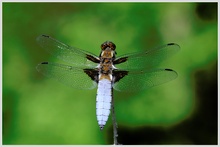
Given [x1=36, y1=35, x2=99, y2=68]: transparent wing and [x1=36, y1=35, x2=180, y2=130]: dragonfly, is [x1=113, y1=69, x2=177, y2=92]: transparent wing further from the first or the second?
[x1=36, y1=35, x2=99, y2=68]: transparent wing

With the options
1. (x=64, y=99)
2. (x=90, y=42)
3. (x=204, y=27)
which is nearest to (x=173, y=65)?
(x=204, y=27)

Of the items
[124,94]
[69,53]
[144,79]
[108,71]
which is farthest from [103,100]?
[124,94]

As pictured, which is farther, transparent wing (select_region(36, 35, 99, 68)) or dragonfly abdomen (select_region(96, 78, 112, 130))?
transparent wing (select_region(36, 35, 99, 68))

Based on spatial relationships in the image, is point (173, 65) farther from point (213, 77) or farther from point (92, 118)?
point (92, 118)

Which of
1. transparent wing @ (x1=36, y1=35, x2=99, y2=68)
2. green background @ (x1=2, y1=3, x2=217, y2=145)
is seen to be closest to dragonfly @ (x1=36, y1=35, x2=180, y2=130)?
transparent wing @ (x1=36, y1=35, x2=99, y2=68)

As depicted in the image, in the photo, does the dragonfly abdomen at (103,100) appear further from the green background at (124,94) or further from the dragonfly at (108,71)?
the green background at (124,94)

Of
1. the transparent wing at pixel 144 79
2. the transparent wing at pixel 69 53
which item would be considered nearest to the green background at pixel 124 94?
the transparent wing at pixel 69 53

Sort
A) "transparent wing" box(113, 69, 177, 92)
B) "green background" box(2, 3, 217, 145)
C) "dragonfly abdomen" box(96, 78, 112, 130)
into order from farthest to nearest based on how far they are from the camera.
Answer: "green background" box(2, 3, 217, 145) < "transparent wing" box(113, 69, 177, 92) < "dragonfly abdomen" box(96, 78, 112, 130)
